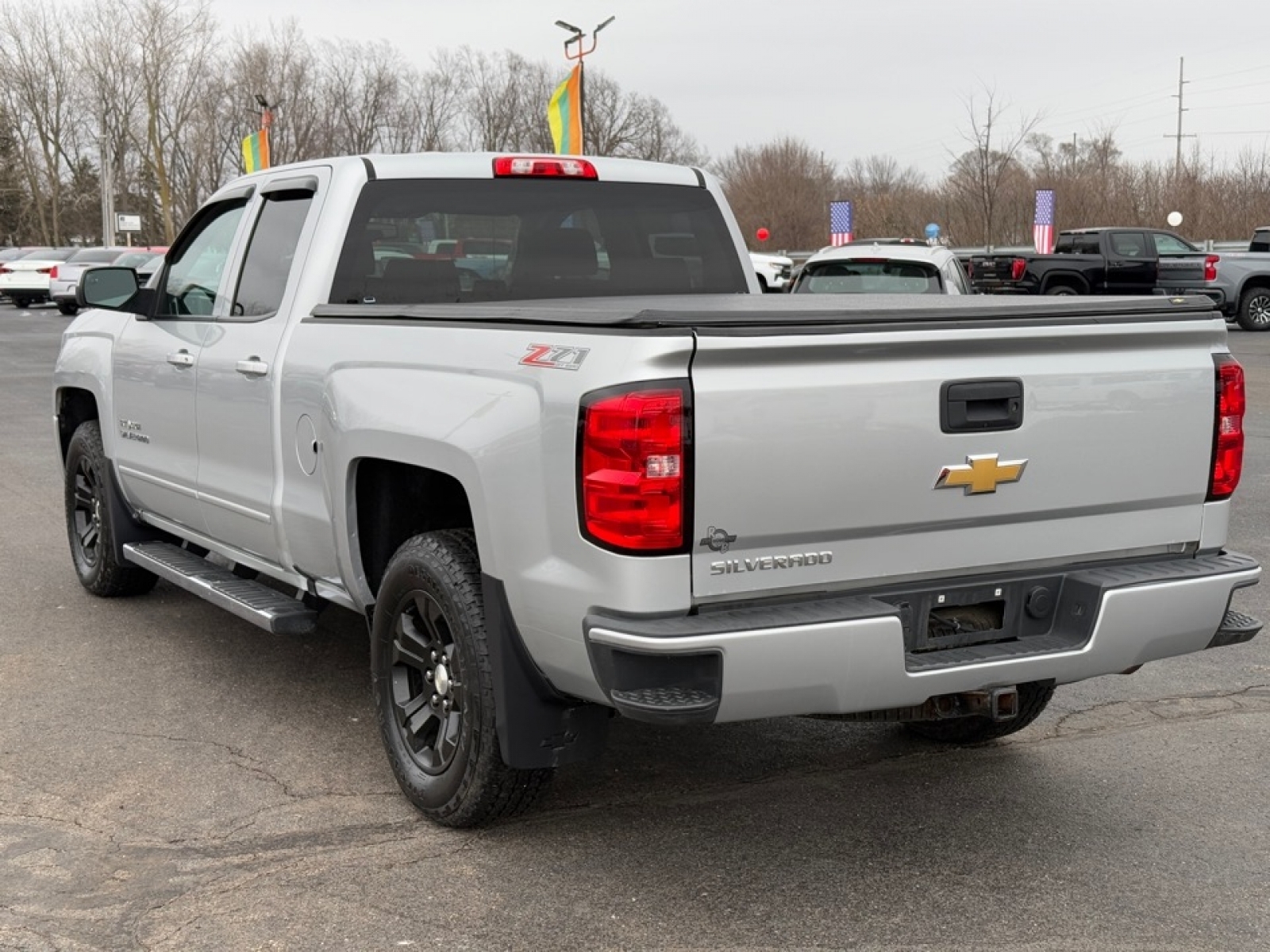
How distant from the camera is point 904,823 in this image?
4273 mm

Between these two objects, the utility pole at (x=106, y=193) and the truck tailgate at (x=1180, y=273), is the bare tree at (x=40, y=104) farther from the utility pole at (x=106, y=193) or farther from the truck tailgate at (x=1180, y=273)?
the truck tailgate at (x=1180, y=273)

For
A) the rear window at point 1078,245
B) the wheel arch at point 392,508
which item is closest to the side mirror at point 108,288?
the wheel arch at point 392,508

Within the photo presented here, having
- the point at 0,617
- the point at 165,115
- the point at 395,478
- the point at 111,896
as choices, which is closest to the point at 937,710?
the point at 395,478

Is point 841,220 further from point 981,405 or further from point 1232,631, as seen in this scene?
point 981,405

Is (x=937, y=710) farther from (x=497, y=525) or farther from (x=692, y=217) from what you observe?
(x=692, y=217)

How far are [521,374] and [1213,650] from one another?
385 cm

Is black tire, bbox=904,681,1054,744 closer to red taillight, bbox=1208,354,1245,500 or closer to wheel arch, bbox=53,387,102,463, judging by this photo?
red taillight, bbox=1208,354,1245,500

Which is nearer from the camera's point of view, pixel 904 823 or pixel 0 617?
pixel 904 823

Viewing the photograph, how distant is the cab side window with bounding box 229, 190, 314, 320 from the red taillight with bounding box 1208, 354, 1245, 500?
3.05 meters

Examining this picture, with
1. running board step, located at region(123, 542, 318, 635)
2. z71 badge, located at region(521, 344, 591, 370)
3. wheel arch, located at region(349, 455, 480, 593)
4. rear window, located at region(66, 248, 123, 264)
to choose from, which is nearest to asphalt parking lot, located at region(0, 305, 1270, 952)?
running board step, located at region(123, 542, 318, 635)

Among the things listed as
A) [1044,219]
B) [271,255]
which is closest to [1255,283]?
[1044,219]

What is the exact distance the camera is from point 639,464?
3352 mm

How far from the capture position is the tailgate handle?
3625mm

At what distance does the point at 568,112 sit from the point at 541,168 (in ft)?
87.5
